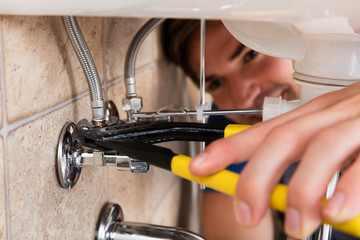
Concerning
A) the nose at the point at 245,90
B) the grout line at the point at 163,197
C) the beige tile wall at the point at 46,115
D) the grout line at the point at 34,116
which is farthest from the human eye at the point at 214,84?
the grout line at the point at 34,116

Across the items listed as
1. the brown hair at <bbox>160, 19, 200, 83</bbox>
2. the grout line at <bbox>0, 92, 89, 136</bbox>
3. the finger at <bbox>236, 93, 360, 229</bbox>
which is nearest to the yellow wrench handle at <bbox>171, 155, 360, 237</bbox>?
the finger at <bbox>236, 93, 360, 229</bbox>

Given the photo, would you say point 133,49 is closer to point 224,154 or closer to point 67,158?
point 67,158

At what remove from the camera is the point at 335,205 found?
0.48 ft

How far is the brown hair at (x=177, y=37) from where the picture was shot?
68cm

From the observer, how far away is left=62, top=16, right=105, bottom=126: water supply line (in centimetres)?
31

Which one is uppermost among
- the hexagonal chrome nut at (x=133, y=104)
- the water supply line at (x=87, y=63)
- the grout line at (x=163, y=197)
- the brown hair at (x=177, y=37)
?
the brown hair at (x=177, y=37)

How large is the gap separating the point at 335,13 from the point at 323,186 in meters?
0.11

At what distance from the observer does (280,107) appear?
0.32 metres

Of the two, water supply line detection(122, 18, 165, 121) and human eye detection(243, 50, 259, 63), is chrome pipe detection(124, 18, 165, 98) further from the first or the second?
human eye detection(243, 50, 259, 63)

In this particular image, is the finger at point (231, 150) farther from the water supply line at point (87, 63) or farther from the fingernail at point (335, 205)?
the water supply line at point (87, 63)

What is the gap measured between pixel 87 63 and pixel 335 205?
0.23 m

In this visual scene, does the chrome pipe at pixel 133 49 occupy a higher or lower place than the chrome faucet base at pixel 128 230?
higher

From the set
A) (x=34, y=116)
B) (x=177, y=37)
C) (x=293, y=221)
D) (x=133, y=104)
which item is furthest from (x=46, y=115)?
(x=177, y=37)

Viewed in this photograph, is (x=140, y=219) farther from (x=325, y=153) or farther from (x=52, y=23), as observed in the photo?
(x=325, y=153)
